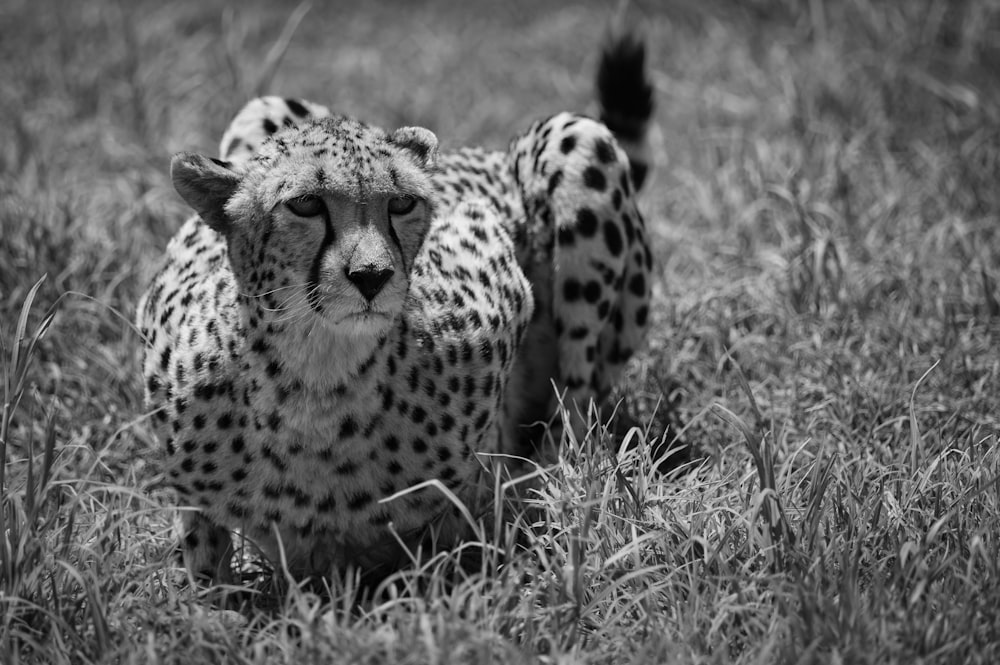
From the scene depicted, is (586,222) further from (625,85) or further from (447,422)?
(447,422)

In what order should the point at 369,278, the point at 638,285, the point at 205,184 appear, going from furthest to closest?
the point at 638,285, the point at 205,184, the point at 369,278

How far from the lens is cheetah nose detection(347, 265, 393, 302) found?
2.43 metres

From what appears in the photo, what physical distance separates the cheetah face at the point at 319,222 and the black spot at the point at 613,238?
1.00m

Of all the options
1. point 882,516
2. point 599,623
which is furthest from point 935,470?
point 599,623

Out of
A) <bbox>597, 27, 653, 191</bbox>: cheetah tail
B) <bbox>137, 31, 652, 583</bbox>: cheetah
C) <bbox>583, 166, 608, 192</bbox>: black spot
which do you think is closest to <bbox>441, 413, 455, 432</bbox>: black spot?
<bbox>137, 31, 652, 583</bbox>: cheetah

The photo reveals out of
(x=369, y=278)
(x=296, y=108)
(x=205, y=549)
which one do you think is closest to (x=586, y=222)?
(x=296, y=108)

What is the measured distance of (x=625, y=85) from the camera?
409 cm

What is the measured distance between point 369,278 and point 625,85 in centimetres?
194

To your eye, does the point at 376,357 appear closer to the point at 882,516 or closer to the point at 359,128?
the point at 359,128

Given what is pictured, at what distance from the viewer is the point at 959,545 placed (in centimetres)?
270

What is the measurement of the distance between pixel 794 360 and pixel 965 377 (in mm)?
513

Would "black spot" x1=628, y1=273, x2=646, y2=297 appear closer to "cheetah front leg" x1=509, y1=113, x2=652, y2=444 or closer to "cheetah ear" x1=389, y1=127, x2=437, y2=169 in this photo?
"cheetah front leg" x1=509, y1=113, x2=652, y2=444

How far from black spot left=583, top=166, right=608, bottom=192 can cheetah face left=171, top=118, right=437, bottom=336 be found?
98cm

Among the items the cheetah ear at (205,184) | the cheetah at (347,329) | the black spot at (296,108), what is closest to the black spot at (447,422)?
→ the cheetah at (347,329)
